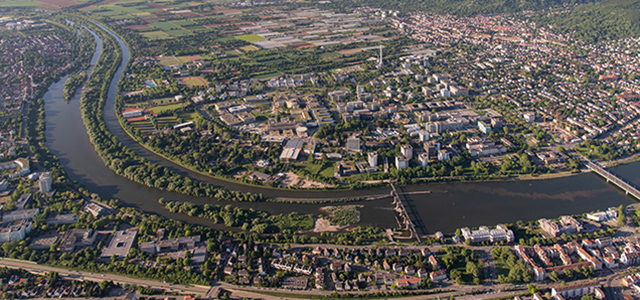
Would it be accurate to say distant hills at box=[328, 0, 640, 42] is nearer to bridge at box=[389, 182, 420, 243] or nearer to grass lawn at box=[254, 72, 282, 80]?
grass lawn at box=[254, 72, 282, 80]

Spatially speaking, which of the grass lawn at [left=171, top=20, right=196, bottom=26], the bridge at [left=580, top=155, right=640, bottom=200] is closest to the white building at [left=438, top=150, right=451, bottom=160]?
the bridge at [left=580, top=155, right=640, bottom=200]

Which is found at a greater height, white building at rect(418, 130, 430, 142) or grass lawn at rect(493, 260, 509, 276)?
white building at rect(418, 130, 430, 142)

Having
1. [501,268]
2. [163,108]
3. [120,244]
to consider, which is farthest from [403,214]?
[163,108]

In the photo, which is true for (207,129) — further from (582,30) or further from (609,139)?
(582,30)

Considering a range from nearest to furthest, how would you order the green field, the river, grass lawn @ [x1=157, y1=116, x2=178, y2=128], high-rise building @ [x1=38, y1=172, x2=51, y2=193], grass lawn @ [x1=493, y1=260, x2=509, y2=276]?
grass lawn @ [x1=493, y1=260, x2=509, y2=276] < the river < high-rise building @ [x1=38, y1=172, x2=51, y2=193] < grass lawn @ [x1=157, y1=116, x2=178, y2=128] < the green field

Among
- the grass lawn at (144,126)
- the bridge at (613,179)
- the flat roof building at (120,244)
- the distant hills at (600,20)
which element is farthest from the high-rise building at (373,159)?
the distant hills at (600,20)

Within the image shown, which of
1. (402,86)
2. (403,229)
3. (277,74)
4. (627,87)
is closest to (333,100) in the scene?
(402,86)

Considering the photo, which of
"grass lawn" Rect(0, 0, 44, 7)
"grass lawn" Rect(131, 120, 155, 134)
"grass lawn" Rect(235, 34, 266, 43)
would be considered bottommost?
"grass lawn" Rect(131, 120, 155, 134)

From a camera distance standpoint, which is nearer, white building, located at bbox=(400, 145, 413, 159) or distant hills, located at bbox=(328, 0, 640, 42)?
white building, located at bbox=(400, 145, 413, 159)
